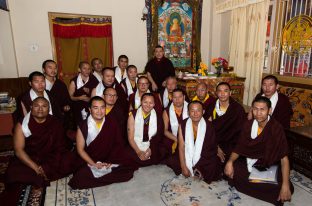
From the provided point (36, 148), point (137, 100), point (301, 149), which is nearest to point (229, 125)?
point (301, 149)

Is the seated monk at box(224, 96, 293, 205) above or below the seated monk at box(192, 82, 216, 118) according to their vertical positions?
below

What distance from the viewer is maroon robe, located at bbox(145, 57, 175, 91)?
5039 millimetres

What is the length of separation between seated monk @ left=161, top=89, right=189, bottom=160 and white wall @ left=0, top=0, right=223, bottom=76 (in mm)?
3088

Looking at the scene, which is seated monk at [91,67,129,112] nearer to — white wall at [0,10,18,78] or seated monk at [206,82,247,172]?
seated monk at [206,82,247,172]

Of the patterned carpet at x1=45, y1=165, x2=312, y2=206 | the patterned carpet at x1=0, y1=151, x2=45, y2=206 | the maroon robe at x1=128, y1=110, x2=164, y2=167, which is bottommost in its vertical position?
the patterned carpet at x1=45, y1=165, x2=312, y2=206

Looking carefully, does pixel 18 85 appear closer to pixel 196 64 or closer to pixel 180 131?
pixel 180 131

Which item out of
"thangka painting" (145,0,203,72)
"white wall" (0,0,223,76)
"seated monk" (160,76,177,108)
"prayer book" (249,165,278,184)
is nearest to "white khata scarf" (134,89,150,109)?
"seated monk" (160,76,177,108)

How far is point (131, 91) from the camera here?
13.8 ft

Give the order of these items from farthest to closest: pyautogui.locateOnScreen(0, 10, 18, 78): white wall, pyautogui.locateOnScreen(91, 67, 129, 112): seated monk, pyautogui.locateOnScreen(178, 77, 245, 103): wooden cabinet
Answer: pyautogui.locateOnScreen(178, 77, 245, 103): wooden cabinet → pyautogui.locateOnScreen(0, 10, 18, 78): white wall → pyautogui.locateOnScreen(91, 67, 129, 112): seated monk

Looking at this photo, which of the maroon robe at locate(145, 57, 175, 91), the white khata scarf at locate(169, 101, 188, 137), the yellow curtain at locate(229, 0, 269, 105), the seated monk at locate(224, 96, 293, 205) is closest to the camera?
the seated monk at locate(224, 96, 293, 205)

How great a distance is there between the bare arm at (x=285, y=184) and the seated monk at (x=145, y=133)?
1.45 metres

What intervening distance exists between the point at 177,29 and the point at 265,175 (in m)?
4.75

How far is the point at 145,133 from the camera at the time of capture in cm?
315

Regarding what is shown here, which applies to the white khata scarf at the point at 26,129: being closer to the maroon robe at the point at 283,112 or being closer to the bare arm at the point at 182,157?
the bare arm at the point at 182,157
